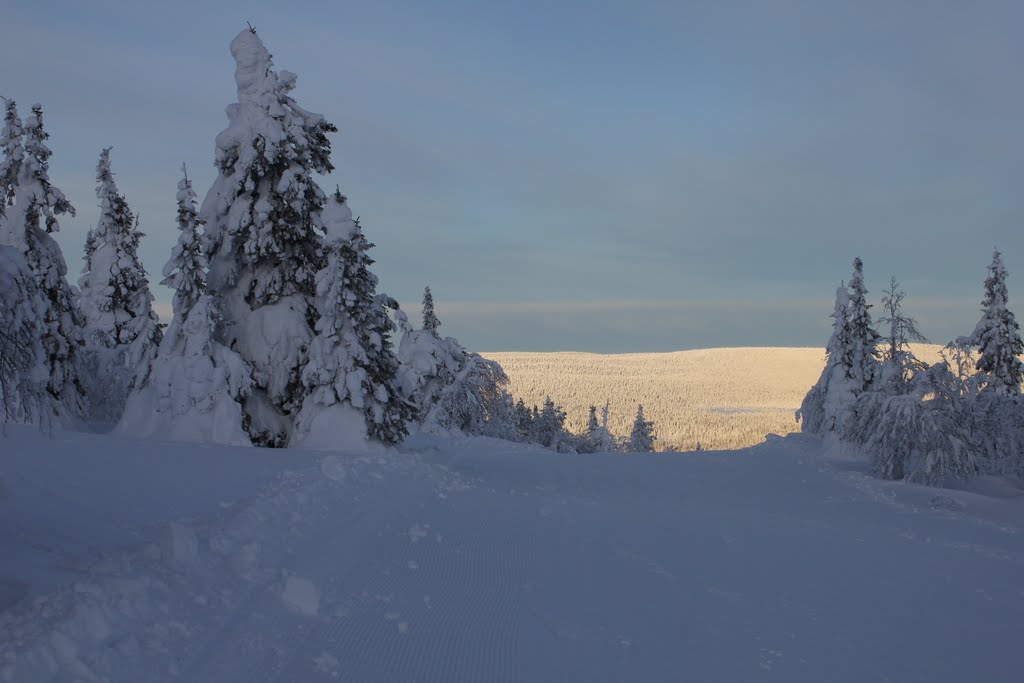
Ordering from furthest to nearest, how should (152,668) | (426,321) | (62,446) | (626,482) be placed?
(426,321), (626,482), (62,446), (152,668)

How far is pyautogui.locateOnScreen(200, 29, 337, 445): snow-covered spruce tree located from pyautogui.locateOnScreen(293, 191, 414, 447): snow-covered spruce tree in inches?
46.7

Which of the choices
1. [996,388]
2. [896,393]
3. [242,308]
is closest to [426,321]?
[242,308]

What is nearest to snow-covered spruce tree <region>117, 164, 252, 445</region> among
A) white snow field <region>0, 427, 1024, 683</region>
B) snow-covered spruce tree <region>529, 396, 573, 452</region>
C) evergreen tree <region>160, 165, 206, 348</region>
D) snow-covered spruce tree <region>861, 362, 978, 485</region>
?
evergreen tree <region>160, 165, 206, 348</region>

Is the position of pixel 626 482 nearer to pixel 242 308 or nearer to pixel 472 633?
pixel 242 308

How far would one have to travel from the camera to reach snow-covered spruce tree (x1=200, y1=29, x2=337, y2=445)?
823 inches

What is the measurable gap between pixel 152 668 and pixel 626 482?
16995 millimetres

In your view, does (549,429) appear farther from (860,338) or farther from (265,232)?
(265,232)

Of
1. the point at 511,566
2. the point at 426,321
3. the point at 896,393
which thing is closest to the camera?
the point at 511,566

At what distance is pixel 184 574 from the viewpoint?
7906mm

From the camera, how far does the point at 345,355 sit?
785 inches

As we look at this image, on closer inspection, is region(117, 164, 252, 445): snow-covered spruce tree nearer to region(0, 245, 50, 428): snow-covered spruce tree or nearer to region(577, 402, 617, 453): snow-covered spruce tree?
region(0, 245, 50, 428): snow-covered spruce tree

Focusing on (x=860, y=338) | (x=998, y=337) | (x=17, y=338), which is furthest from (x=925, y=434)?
(x=17, y=338)

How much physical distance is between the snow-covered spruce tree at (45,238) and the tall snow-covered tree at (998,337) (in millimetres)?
32933

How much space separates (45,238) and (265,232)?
7.53 metres
